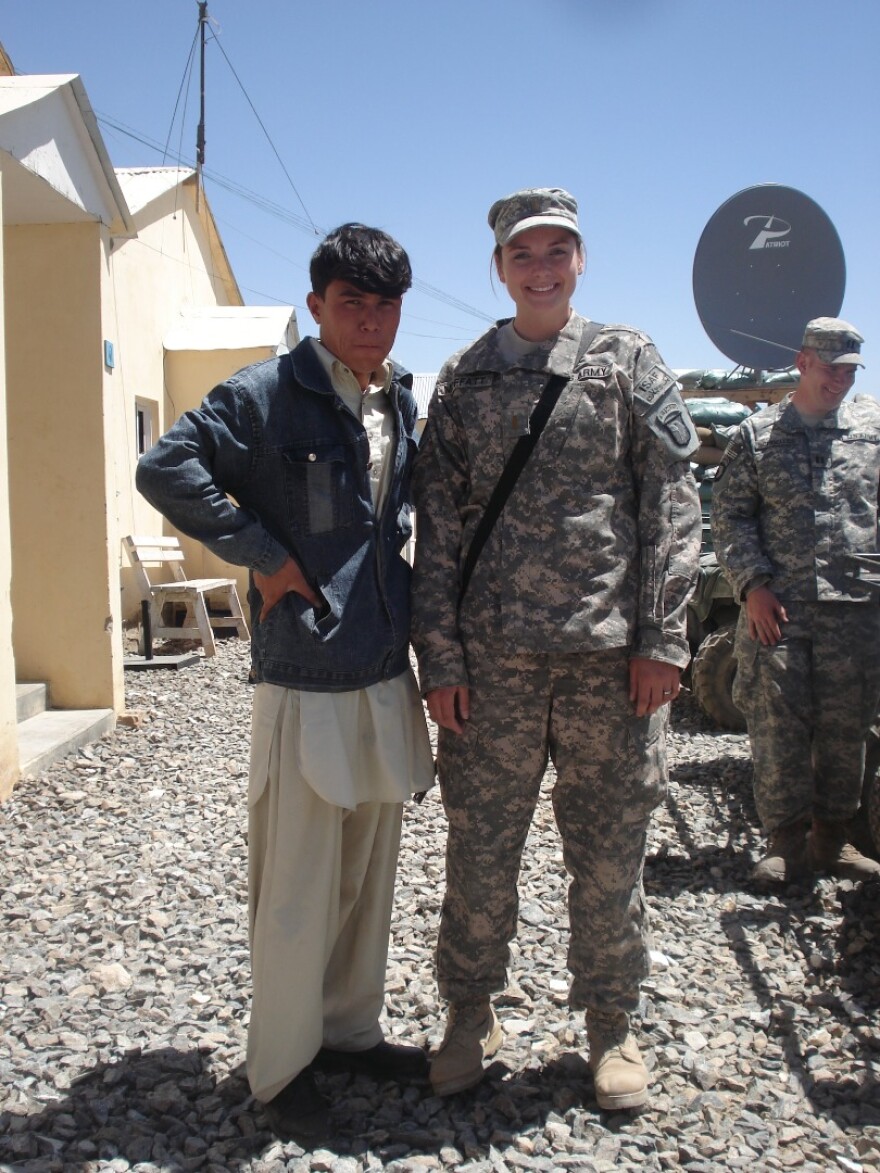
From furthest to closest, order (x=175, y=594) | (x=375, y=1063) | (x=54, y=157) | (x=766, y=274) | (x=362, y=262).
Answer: (x=175, y=594) < (x=766, y=274) < (x=54, y=157) < (x=375, y=1063) < (x=362, y=262)

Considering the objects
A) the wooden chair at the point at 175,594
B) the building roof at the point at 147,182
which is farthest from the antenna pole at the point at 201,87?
the wooden chair at the point at 175,594

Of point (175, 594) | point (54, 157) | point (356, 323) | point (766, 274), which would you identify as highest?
point (54, 157)

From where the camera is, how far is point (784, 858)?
389 centimetres

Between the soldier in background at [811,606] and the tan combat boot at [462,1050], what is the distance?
1.70m

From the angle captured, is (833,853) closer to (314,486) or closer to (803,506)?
(803,506)

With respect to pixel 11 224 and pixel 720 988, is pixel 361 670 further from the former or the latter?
pixel 11 224

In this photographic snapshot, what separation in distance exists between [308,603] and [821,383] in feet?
8.34

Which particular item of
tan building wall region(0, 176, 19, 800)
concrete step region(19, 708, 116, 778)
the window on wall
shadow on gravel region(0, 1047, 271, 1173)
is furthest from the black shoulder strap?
the window on wall

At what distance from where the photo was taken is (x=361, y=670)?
2266 mm

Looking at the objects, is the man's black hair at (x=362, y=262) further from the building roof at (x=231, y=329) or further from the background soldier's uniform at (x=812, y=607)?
the building roof at (x=231, y=329)

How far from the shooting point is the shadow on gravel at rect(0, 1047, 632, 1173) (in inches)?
88.4

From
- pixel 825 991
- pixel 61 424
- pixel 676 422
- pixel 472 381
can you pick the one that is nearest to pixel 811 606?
pixel 825 991

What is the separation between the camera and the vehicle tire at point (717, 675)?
6094mm

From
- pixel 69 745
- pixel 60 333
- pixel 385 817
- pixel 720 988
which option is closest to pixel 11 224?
pixel 60 333
